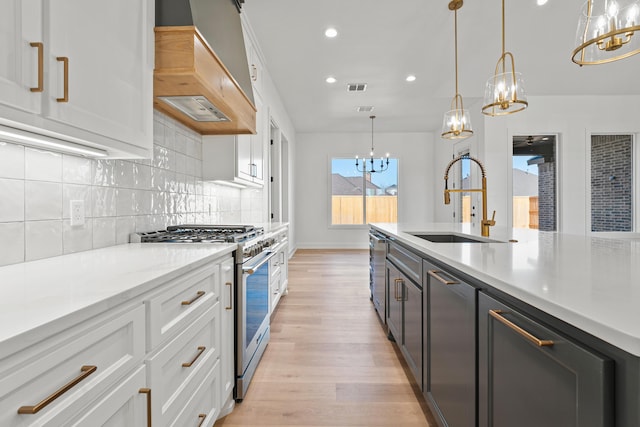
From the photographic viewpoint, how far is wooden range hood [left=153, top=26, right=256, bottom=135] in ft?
5.16

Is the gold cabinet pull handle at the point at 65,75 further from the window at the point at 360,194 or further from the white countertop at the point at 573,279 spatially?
the window at the point at 360,194

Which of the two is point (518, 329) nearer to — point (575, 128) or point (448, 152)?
point (575, 128)

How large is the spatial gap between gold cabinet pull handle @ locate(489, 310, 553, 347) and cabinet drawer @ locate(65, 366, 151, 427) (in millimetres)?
982

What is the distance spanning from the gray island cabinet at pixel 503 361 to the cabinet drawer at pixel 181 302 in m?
0.96

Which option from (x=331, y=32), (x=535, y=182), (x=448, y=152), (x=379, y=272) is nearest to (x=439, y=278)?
(x=379, y=272)

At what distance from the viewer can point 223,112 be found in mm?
2162

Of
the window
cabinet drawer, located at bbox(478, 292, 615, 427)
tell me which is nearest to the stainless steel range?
cabinet drawer, located at bbox(478, 292, 615, 427)

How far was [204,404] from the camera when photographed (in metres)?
1.38

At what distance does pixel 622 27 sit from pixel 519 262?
1142mm

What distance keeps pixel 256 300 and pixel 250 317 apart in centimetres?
16

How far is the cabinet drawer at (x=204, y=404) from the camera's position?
3.97 ft

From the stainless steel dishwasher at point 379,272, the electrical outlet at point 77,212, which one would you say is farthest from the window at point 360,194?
the electrical outlet at point 77,212

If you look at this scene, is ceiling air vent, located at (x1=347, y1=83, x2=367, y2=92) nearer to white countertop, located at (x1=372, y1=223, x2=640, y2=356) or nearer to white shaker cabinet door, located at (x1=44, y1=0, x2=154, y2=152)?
white shaker cabinet door, located at (x1=44, y1=0, x2=154, y2=152)

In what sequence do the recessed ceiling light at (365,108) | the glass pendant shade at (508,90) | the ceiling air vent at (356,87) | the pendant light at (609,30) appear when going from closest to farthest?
the pendant light at (609,30), the glass pendant shade at (508,90), the ceiling air vent at (356,87), the recessed ceiling light at (365,108)
